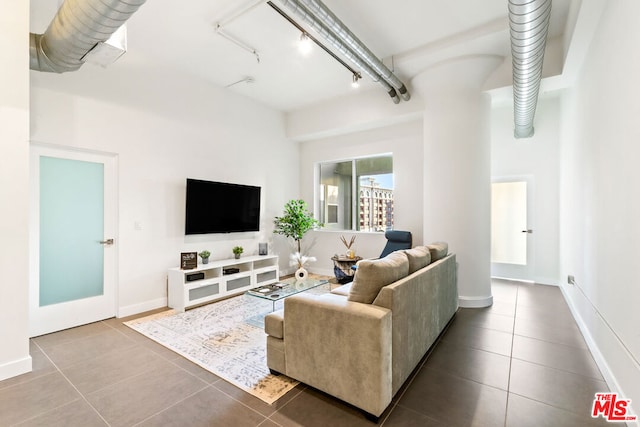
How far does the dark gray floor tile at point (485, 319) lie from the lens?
3432 mm

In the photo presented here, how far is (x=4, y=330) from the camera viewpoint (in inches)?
95.0

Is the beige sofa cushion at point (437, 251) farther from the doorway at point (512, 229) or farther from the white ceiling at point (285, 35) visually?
the doorway at point (512, 229)

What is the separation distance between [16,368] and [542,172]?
746 cm

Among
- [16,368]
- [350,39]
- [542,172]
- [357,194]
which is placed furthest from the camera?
[357,194]

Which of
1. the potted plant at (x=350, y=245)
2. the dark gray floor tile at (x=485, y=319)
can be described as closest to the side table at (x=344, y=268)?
the potted plant at (x=350, y=245)

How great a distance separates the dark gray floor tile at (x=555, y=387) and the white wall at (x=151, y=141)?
4.29m

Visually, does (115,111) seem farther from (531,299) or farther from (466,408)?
(531,299)

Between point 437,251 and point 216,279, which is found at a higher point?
point 437,251

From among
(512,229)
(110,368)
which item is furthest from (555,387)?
(512,229)

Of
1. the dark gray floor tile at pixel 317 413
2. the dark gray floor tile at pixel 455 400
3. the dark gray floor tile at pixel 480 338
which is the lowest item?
the dark gray floor tile at pixel 317 413

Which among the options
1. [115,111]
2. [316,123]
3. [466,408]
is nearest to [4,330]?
[115,111]

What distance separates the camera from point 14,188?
8.14ft

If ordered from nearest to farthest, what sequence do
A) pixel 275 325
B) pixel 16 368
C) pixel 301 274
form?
pixel 275 325 → pixel 16 368 → pixel 301 274

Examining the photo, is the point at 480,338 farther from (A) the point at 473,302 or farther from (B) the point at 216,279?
(B) the point at 216,279
